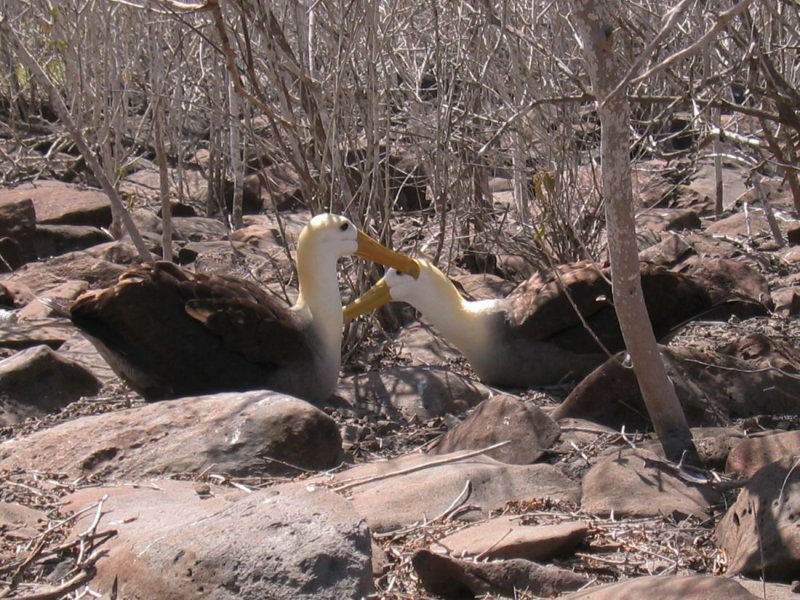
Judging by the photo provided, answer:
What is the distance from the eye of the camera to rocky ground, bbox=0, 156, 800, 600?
3186mm

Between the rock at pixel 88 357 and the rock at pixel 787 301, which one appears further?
the rock at pixel 787 301

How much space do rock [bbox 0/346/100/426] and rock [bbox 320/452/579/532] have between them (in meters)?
2.21

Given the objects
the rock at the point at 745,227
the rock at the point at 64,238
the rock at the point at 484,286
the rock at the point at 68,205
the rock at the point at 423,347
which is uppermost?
the rock at the point at 68,205

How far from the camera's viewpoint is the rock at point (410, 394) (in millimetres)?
6242

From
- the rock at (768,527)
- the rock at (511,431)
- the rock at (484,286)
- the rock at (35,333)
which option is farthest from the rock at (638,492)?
the rock at (35,333)

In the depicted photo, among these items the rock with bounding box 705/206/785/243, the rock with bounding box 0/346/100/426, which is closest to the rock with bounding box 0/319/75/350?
the rock with bounding box 0/346/100/426

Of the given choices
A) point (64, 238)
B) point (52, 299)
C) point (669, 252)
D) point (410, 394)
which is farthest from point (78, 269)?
point (669, 252)

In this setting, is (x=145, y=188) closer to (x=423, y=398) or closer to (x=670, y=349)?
(x=423, y=398)

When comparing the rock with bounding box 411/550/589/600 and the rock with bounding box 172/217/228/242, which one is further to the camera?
the rock with bounding box 172/217/228/242

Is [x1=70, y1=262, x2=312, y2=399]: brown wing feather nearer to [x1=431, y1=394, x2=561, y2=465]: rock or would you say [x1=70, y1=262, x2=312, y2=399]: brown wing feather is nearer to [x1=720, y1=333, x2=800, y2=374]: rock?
[x1=431, y1=394, x2=561, y2=465]: rock

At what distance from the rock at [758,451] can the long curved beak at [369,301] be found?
3.02 m

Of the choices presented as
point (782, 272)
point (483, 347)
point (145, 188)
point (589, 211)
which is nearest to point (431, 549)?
point (483, 347)

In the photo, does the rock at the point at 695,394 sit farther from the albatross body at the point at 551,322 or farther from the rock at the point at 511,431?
the albatross body at the point at 551,322

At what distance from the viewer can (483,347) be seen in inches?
272
